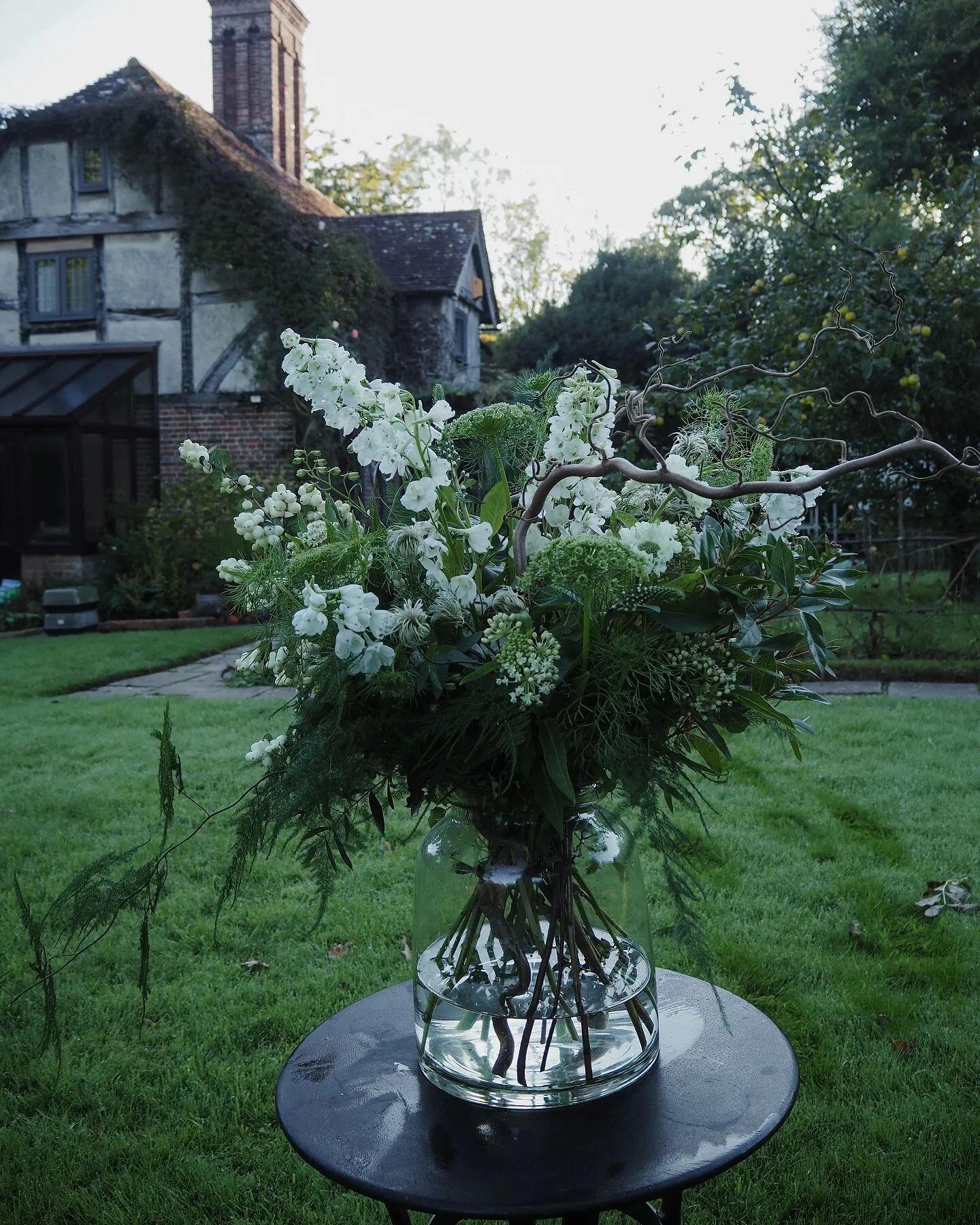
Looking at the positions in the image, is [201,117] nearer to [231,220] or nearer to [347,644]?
[231,220]

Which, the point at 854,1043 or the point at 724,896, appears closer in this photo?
the point at 854,1043

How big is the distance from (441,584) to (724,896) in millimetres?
2672

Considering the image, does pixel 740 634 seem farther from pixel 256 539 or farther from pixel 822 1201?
pixel 822 1201

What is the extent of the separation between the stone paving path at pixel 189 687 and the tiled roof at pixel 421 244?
27.0ft

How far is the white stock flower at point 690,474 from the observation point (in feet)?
4.35

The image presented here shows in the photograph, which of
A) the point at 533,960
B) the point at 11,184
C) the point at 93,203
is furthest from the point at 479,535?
the point at 11,184

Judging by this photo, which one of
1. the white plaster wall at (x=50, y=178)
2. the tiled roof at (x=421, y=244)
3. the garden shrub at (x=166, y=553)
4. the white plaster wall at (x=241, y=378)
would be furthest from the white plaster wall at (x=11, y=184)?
the garden shrub at (x=166, y=553)

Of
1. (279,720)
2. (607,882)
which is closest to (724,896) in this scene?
(607,882)

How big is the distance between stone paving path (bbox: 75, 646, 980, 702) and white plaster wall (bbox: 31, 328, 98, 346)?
6.54 meters

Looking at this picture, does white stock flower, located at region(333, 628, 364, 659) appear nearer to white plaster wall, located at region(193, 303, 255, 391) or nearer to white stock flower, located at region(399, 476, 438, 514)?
white stock flower, located at region(399, 476, 438, 514)

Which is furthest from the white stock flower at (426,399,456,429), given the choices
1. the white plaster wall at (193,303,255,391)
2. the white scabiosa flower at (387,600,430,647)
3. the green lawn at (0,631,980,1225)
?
the white plaster wall at (193,303,255,391)

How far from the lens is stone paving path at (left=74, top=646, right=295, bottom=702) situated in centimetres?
716

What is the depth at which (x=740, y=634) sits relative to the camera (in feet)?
3.99

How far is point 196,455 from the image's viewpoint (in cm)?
146
